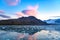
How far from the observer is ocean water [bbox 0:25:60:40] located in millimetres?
2125

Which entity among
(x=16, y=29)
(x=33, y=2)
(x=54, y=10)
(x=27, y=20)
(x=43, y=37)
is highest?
(x=33, y=2)

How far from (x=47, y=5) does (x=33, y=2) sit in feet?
0.79

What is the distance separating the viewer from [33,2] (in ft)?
6.95

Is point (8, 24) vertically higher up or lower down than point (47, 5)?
lower down

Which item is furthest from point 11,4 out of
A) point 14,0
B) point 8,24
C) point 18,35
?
point 18,35

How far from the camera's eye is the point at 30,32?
84.7 inches

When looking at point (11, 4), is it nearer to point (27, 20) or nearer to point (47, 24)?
point (27, 20)

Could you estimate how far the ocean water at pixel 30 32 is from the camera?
6.97 feet

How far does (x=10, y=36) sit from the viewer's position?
212cm

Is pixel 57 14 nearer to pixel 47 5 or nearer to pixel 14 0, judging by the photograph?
pixel 47 5

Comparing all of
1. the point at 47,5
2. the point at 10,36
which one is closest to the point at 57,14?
the point at 47,5

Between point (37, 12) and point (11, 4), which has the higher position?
point (11, 4)

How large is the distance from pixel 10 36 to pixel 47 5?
80 cm

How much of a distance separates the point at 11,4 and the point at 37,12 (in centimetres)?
45
